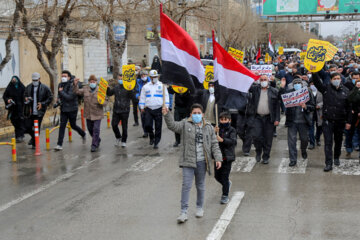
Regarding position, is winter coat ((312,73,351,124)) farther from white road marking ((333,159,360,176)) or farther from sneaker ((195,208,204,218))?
sneaker ((195,208,204,218))

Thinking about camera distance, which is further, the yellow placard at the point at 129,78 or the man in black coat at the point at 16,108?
the man in black coat at the point at 16,108

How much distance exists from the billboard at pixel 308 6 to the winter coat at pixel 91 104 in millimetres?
36207

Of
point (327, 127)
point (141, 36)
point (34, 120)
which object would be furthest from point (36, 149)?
point (141, 36)

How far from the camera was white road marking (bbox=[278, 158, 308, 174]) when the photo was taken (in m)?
9.89

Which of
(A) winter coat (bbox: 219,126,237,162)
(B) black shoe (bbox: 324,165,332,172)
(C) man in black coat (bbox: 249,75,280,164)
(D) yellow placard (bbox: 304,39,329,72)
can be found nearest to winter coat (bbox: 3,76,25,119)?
(C) man in black coat (bbox: 249,75,280,164)

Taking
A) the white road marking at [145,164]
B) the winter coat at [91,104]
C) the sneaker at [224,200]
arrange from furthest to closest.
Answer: the winter coat at [91,104] < the white road marking at [145,164] < the sneaker at [224,200]

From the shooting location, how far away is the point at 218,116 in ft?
36.3

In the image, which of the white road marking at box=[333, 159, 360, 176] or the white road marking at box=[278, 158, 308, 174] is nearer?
the white road marking at box=[333, 159, 360, 176]

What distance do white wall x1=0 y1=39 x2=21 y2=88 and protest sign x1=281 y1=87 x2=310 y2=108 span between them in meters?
16.6

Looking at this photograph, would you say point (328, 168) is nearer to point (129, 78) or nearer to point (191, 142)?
point (191, 142)

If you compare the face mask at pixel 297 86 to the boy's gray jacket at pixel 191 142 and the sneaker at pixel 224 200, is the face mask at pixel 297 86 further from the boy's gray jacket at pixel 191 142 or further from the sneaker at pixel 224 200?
the boy's gray jacket at pixel 191 142

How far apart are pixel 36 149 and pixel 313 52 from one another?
6.45 meters

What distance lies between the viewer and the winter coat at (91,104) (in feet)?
40.4

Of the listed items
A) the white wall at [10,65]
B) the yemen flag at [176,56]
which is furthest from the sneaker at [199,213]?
the white wall at [10,65]
